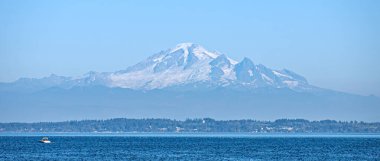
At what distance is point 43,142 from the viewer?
191 metres

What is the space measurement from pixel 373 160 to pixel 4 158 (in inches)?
1741


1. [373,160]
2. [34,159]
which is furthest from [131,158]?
[373,160]

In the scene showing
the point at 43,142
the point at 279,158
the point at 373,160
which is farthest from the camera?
the point at 43,142

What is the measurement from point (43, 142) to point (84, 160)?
8119 cm

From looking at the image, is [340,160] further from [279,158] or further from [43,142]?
[43,142]

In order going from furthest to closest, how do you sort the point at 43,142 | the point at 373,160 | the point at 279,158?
the point at 43,142 < the point at 279,158 < the point at 373,160

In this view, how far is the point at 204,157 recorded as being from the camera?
390 ft

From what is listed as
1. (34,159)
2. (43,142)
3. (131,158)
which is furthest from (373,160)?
(43,142)

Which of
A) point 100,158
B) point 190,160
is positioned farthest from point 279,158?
point 100,158

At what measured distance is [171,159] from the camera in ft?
373

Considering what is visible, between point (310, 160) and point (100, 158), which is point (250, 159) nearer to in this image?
point (310, 160)

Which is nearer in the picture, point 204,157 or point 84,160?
point 84,160

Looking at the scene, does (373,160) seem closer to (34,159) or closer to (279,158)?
(279,158)

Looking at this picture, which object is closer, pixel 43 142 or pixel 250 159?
pixel 250 159
